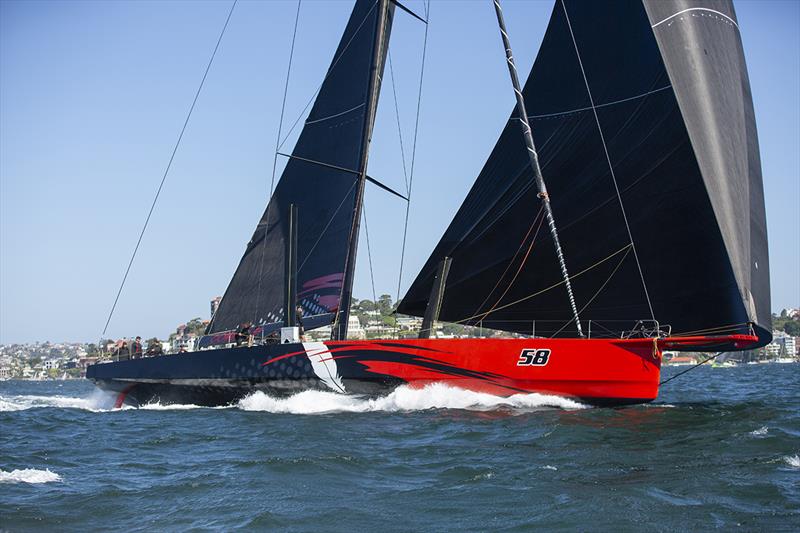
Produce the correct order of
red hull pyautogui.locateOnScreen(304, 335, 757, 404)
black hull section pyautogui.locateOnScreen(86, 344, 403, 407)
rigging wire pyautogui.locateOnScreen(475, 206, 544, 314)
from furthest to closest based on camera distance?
1. black hull section pyautogui.locateOnScreen(86, 344, 403, 407)
2. rigging wire pyautogui.locateOnScreen(475, 206, 544, 314)
3. red hull pyautogui.locateOnScreen(304, 335, 757, 404)

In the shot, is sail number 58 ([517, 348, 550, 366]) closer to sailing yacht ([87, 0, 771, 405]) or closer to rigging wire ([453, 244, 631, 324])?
sailing yacht ([87, 0, 771, 405])

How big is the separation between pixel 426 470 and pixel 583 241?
7.84m

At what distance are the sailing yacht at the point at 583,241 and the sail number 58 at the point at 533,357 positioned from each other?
0.09 ft

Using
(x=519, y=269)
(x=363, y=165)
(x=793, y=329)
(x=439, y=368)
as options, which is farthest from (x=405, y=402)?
(x=793, y=329)

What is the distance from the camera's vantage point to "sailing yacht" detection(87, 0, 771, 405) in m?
15.4

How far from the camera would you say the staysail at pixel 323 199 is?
20.1 metres

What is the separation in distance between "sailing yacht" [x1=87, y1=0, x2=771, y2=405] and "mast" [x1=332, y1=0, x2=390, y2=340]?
0.05 meters

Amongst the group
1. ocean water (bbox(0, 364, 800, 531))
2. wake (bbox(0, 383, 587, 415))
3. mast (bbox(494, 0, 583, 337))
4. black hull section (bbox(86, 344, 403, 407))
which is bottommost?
ocean water (bbox(0, 364, 800, 531))

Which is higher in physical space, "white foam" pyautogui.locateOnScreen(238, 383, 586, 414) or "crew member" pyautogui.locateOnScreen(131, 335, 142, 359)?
→ "crew member" pyautogui.locateOnScreen(131, 335, 142, 359)

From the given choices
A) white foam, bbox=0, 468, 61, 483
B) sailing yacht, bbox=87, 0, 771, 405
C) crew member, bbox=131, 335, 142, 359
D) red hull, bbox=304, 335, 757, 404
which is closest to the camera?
white foam, bbox=0, 468, 61, 483

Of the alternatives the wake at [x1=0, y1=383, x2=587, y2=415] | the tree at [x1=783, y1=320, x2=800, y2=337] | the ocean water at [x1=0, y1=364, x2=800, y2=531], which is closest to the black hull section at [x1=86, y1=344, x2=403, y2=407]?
the wake at [x1=0, y1=383, x2=587, y2=415]

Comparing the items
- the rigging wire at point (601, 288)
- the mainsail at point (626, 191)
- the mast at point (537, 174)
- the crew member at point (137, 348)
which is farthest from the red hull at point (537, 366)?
the crew member at point (137, 348)

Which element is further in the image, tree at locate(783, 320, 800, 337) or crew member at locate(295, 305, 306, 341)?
tree at locate(783, 320, 800, 337)

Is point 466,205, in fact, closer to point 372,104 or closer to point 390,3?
point 372,104
